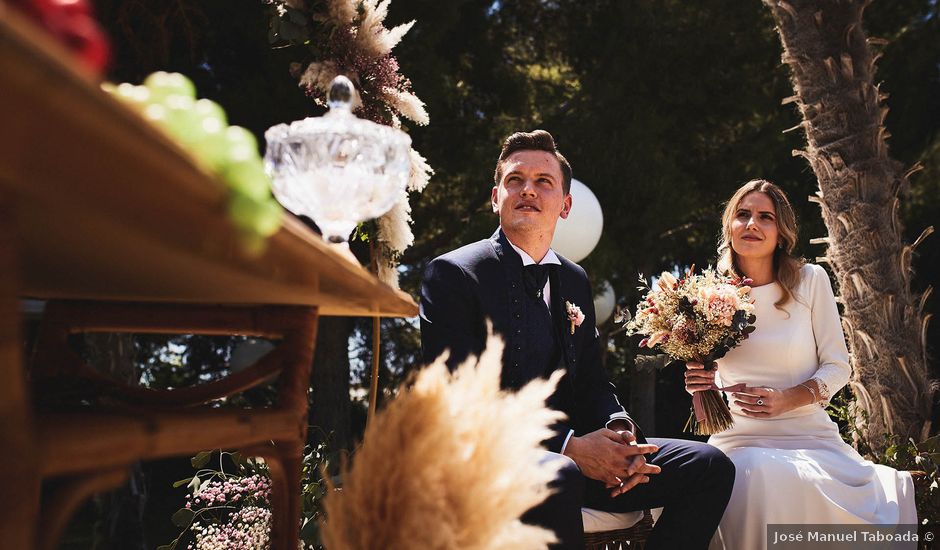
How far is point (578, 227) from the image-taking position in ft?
21.1

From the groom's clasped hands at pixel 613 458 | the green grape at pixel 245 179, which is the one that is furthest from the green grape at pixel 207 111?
the groom's clasped hands at pixel 613 458

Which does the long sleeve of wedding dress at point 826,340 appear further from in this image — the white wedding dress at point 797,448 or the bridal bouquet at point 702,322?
the bridal bouquet at point 702,322

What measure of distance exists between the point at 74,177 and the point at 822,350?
3703mm

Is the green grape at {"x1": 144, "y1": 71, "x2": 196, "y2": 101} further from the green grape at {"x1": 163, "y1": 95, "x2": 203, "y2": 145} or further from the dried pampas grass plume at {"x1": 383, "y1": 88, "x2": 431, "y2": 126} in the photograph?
the dried pampas grass plume at {"x1": 383, "y1": 88, "x2": 431, "y2": 126}

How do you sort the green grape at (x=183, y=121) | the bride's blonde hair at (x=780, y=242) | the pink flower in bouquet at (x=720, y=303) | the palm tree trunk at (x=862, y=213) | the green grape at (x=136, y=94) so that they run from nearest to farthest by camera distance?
1. the green grape at (x=183, y=121)
2. the green grape at (x=136, y=94)
3. the pink flower in bouquet at (x=720, y=303)
4. the bride's blonde hair at (x=780, y=242)
5. the palm tree trunk at (x=862, y=213)

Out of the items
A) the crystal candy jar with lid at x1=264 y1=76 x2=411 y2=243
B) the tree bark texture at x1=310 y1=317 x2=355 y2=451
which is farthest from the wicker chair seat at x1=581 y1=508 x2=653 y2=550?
the tree bark texture at x1=310 y1=317 x2=355 y2=451

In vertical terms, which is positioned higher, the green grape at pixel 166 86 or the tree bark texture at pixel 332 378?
the green grape at pixel 166 86

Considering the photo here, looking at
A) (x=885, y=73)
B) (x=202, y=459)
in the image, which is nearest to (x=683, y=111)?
(x=885, y=73)

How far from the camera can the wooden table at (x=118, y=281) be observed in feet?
2.27

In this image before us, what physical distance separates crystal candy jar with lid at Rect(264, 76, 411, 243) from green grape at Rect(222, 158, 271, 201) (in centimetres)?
63

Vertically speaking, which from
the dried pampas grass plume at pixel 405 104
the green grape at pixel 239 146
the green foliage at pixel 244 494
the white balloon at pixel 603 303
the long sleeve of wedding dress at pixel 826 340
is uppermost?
the dried pampas grass plume at pixel 405 104

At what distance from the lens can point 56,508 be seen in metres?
1.06

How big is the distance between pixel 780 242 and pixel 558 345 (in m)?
1.51

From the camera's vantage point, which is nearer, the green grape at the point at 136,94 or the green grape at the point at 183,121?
the green grape at the point at 183,121
